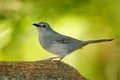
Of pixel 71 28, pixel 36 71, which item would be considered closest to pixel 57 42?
pixel 71 28

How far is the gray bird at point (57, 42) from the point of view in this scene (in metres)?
4.63

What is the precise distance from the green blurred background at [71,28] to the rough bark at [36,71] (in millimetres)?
137

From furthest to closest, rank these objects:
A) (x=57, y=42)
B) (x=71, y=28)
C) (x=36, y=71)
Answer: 1. (x=57, y=42)
2. (x=71, y=28)
3. (x=36, y=71)

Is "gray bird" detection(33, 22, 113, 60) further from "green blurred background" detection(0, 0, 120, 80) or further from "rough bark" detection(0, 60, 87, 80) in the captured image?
"rough bark" detection(0, 60, 87, 80)

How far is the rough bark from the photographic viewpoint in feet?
12.9

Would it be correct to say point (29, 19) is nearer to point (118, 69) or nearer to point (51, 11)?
point (51, 11)

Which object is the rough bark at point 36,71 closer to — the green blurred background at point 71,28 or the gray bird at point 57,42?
the green blurred background at point 71,28

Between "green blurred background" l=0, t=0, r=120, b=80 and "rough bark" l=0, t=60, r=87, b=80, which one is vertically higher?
"green blurred background" l=0, t=0, r=120, b=80

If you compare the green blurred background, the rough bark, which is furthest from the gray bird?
the rough bark

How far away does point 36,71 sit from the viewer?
160 inches

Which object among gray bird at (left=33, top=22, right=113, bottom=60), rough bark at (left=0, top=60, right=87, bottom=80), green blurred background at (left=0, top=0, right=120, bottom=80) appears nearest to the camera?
rough bark at (left=0, top=60, right=87, bottom=80)

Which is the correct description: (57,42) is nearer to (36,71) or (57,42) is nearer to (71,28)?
(71,28)

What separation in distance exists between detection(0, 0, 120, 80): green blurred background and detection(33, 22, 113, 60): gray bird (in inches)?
1.7

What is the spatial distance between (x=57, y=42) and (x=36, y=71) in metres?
0.69
